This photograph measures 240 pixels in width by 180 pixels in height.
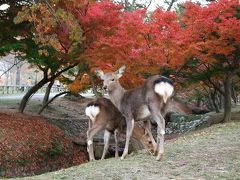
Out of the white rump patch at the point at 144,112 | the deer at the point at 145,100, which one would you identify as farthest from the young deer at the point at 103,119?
the white rump patch at the point at 144,112

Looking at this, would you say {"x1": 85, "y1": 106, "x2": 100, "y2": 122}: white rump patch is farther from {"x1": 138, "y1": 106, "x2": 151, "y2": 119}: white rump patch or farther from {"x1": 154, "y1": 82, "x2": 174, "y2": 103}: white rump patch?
{"x1": 154, "y1": 82, "x2": 174, "y2": 103}: white rump patch

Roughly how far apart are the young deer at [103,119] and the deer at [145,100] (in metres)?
0.56

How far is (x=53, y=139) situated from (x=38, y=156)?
1.58 meters

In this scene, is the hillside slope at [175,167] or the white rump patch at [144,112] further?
the white rump patch at [144,112]

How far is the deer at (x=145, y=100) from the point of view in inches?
361

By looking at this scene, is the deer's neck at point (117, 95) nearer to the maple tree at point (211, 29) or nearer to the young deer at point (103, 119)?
the young deer at point (103, 119)

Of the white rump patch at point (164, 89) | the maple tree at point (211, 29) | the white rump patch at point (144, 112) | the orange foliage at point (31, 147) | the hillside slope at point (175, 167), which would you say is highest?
the maple tree at point (211, 29)

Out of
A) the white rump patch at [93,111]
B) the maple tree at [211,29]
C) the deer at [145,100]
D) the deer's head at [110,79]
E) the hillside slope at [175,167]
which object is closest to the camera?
the hillside slope at [175,167]

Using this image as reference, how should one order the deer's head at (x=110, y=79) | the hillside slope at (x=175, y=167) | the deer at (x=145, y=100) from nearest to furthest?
the hillside slope at (x=175, y=167), the deer at (x=145, y=100), the deer's head at (x=110, y=79)

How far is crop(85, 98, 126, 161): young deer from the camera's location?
10969 millimetres

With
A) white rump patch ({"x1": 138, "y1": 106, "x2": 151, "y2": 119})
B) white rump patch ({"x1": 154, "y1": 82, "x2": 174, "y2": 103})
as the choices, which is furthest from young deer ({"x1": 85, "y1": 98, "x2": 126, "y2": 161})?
white rump patch ({"x1": 154, "y1": 82, "x2": 174, "y2": 103})

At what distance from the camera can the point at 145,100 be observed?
32.0 feet

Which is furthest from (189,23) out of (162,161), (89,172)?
(89,172)

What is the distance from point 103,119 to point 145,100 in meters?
1.78
